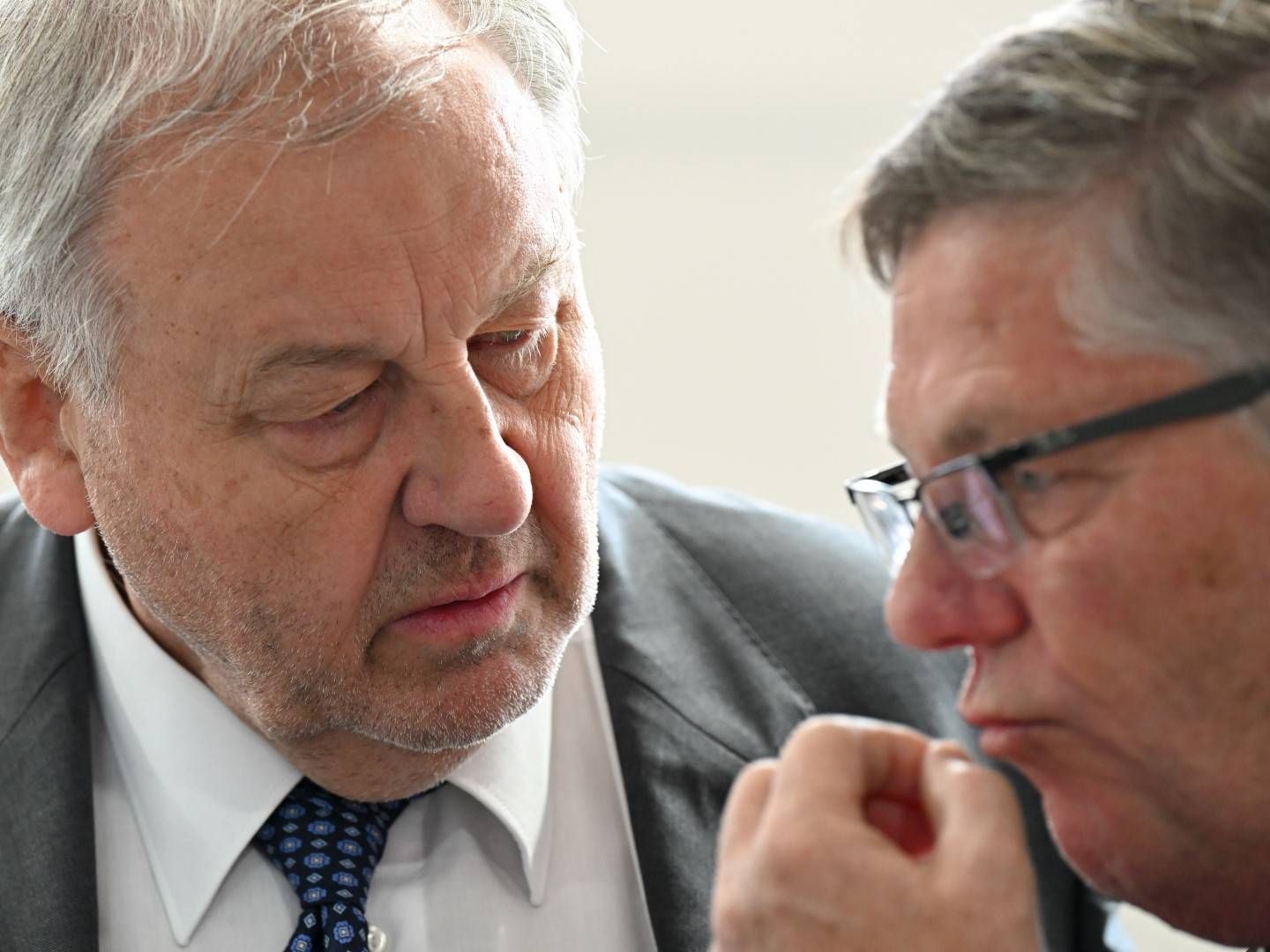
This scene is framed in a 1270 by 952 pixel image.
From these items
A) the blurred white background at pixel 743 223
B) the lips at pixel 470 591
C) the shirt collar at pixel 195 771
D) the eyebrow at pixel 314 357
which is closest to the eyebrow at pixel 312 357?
the eyebrow at pixel 314 357

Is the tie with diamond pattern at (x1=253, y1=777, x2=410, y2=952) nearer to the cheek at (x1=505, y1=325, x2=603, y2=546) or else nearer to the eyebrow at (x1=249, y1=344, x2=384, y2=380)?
the cheek at (x1=505, y1=325, x2=603, y2=546)

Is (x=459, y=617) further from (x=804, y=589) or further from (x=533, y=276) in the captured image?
(x=804, y=589)

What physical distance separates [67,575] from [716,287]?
5.47 feet

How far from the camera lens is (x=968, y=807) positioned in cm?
108

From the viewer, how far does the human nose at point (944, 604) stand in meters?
1.16

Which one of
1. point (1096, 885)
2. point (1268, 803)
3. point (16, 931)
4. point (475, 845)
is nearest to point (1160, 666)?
point (1268, 803)

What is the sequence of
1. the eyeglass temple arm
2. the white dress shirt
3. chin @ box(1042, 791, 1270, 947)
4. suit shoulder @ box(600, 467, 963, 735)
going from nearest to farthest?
the eyeglass temple arm < chin @ box(1042, 791, 1270, 947) < the white dress shirt < suit shoulder @ box(600, 467, 963, 735)

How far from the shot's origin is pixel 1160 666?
108cm

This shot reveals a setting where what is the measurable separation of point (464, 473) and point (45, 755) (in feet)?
1.95

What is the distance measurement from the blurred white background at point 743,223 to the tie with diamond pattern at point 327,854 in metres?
1.58

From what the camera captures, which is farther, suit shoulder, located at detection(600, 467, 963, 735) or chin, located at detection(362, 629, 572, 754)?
suit shoulder, located at detection(600, 467, 963, 735)

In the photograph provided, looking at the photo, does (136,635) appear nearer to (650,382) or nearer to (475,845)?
(475,845)

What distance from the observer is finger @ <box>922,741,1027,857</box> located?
3.48ft

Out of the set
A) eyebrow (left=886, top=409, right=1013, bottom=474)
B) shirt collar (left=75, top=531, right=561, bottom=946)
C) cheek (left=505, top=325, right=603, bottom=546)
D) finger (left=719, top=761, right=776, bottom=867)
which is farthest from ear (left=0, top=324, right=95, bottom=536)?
eyebrow (left=886, top=409, right=1013, bottom=474)
